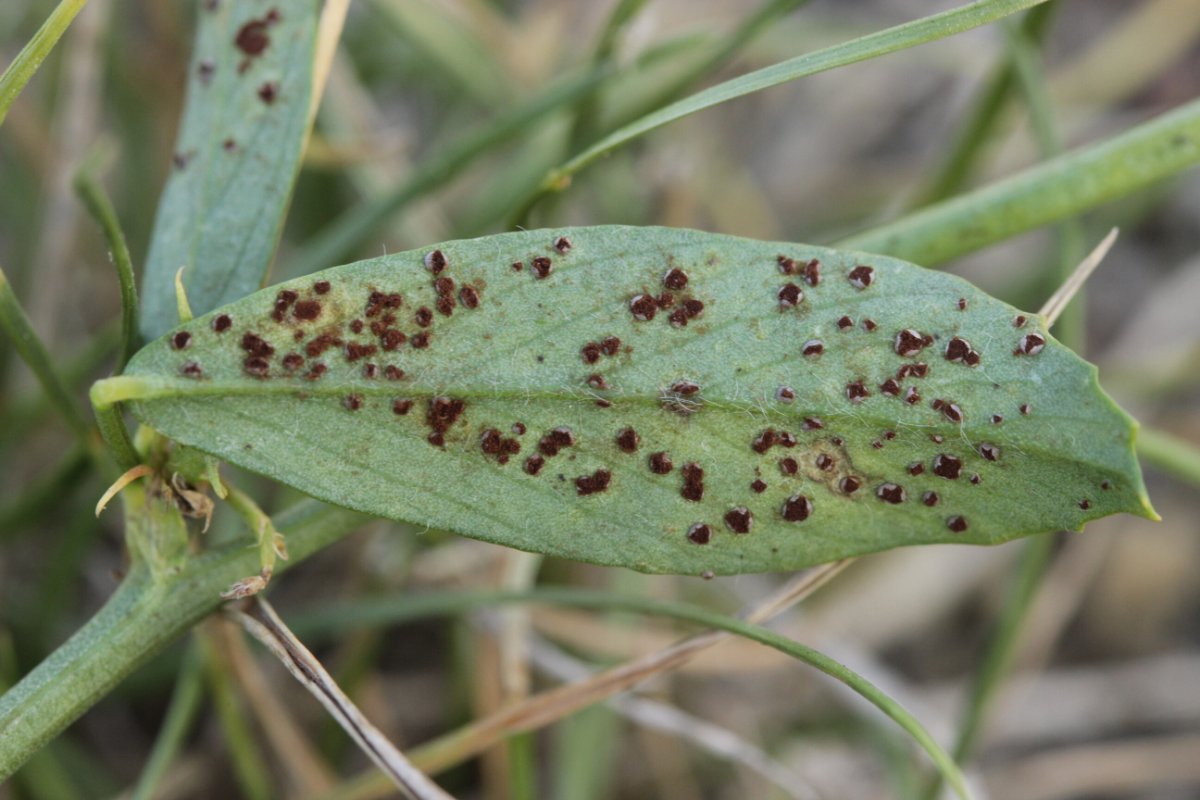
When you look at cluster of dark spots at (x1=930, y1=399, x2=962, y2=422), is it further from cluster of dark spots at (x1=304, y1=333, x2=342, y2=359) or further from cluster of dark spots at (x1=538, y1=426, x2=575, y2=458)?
cluster of dark spots at (x1=304, y1=333, x2=342, y2=359)

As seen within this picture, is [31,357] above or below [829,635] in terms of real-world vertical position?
above

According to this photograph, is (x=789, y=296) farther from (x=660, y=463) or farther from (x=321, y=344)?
(x=321, y=344)

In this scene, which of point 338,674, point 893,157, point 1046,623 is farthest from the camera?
point 893,157

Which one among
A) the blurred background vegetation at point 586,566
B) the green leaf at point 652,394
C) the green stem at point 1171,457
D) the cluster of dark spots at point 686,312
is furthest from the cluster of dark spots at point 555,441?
the green stem at point 1171,457

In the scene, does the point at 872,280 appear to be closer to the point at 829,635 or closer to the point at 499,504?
the point at 499,504

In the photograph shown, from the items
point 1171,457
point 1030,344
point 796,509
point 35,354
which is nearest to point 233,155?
point 35,354

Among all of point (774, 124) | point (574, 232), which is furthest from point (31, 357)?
point (774, 124)

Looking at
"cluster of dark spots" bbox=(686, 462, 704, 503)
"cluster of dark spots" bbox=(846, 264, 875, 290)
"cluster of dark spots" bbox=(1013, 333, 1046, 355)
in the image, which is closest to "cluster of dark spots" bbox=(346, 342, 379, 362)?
"cluster of dark spots" bbox=(686, 462, 704, 503)

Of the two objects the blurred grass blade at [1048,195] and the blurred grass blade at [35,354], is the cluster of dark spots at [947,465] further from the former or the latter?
the blurred grass blade at [35,354]
